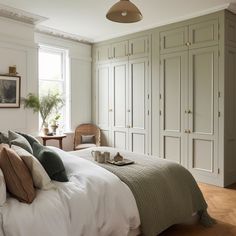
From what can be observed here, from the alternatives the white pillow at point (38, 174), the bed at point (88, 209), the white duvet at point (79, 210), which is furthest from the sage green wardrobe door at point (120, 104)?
the white pillow at point (38, 174)

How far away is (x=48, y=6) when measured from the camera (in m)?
4.00

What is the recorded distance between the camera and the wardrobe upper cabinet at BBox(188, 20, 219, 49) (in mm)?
4121

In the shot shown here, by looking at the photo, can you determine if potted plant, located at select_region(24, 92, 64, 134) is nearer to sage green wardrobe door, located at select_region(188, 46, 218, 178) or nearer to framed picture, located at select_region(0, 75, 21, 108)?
framed picture, located at select_region(0, 75, 21, 108)

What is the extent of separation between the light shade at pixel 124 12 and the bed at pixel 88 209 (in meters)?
1.46

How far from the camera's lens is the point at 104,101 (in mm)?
5871

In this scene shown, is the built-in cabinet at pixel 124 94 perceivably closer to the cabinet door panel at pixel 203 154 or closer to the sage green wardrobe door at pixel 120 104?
the sage green wardrobe door at pixel 120 104

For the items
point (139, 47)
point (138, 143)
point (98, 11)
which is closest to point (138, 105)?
point (138, 143)

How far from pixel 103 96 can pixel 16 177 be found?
13.7ft

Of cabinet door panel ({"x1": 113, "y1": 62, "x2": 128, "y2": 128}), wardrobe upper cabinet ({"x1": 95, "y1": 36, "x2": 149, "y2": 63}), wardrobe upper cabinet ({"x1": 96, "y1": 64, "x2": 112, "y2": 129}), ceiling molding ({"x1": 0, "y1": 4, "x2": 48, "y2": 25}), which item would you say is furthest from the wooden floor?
ceiling molding ({"x1": 0, "y1": 4, "x2": 48, "y2": 25})

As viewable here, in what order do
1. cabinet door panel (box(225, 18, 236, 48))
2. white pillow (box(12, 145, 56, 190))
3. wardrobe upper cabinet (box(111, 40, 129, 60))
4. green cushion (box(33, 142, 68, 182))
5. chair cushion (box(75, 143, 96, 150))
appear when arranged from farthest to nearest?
wardrobe upper cabinet (box(111, 40, 129, 60)) < chair cushion (box(75, 143, 96, 150)) < cabinet door panel (box(225, 18, 236, 48)) < green cushion (box(33, 142, 68, 182)) < white pillow (box(12, 145, 56, 190))

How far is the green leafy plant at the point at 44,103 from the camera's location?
4.54m

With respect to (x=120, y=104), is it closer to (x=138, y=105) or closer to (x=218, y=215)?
(x=138, y=105)

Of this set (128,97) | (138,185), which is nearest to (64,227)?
(138,185)

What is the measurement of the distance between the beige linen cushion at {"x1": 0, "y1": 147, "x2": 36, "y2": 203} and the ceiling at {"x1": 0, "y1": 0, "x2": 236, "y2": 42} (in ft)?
9.12
